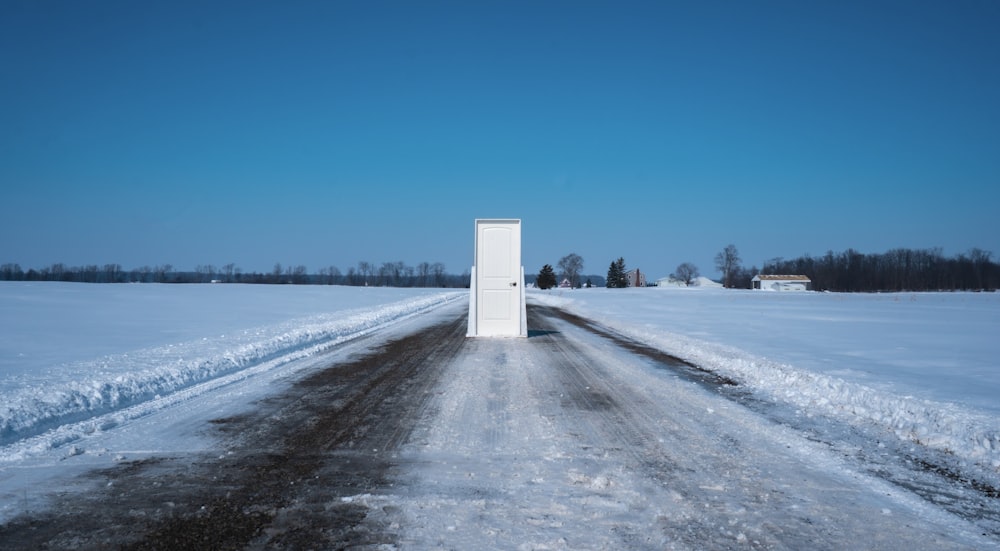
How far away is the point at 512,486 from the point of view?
385 cm

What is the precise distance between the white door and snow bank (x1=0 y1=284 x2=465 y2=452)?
14.0 feet

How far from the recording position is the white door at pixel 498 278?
15055 mm

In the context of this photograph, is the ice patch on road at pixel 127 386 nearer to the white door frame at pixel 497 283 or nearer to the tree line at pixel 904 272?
the white door frame at pixel 497 283

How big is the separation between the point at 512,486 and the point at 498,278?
11432mm

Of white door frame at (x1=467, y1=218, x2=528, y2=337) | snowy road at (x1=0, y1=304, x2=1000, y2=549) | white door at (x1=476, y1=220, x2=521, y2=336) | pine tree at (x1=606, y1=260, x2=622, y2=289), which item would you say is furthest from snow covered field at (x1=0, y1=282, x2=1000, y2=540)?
pine tree at (x1=606, y1=260, x2=622, y2=289)

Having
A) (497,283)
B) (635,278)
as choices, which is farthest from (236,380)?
(635,278)

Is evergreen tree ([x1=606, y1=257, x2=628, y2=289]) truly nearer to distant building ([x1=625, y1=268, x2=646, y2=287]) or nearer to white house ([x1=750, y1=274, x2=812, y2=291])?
distant building ([x1=625, y1=268, x2=646, y2=287])

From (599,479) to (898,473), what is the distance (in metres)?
2.41

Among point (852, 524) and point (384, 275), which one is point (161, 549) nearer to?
point (852, 524)

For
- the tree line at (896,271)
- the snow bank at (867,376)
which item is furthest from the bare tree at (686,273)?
the snow bank at (867,376)

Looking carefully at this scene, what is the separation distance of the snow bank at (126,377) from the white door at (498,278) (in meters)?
4.25

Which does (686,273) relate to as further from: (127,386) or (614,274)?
(127,386)

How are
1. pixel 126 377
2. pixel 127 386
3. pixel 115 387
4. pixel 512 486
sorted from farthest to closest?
1. pixel 126 377
2. pixel 127 386
3. pixel 115 387
4. pixel 512 486

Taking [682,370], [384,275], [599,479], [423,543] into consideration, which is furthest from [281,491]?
[384,275]
